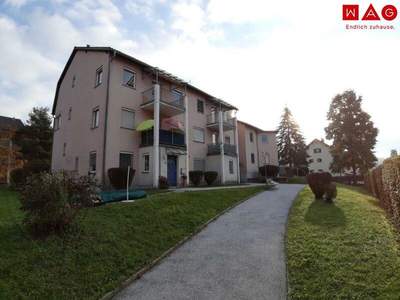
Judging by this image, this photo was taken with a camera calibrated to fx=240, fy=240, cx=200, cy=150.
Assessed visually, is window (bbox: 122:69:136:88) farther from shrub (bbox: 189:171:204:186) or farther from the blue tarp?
the blue tarp

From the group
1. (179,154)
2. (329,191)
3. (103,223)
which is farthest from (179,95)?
(103,223)

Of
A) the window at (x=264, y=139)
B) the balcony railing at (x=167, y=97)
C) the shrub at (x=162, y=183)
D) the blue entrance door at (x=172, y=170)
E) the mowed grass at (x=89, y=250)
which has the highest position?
the balcony railing at (x=167, y=97)

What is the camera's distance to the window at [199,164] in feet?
79.7

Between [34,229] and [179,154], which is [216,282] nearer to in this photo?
[34,229]

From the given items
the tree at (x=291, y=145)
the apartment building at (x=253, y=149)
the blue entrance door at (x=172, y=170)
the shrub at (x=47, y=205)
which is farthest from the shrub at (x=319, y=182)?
the tree at (x=291, y=145)

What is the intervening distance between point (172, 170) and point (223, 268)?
15522 millimetres

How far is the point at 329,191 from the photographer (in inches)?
480

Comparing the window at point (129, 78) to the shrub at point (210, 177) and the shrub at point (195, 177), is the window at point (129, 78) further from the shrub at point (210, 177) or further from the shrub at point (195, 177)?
the shrub at point (210, 177)

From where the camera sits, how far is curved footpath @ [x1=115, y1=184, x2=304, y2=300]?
4.52 metres

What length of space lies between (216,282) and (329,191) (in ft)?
31.6

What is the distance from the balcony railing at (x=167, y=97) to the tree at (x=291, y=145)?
2947 cm

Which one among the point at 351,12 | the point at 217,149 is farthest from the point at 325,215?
the point at 217,149

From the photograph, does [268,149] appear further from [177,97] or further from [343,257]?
[343,257]

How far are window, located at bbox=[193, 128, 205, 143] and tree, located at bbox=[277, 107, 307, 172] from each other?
25578mm
